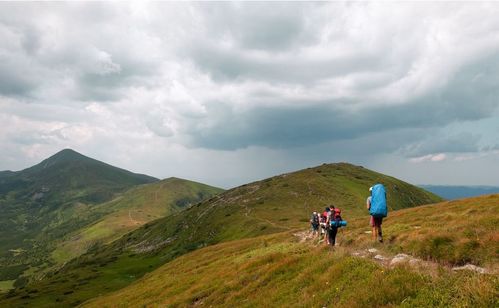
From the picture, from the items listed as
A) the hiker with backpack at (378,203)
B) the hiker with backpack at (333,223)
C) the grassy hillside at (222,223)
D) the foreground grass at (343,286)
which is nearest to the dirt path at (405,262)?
the foreground grass at (343,286)

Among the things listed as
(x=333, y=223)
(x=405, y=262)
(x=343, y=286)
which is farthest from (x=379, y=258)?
(x=333, y=223)

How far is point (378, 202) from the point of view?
76.7 ft

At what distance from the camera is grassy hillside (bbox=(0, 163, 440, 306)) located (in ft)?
379

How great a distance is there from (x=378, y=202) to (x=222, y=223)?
12191 centimetres

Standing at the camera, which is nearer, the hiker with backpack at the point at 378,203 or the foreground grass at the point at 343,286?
the foreground grass at the point at 343,286

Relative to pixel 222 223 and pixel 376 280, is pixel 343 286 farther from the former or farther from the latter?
pixel 222 223

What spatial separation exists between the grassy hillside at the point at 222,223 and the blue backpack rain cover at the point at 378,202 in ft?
252

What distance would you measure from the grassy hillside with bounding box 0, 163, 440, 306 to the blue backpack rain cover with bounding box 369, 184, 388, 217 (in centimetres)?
7671

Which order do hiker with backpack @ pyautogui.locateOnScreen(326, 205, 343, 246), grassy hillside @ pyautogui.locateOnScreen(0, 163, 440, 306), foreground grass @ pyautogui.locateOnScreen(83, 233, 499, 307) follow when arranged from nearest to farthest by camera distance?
foreground grass @ pyautogui.locateOnScreen(83, 233, 499, 307) < hiker with backpack @ pyautogui.locateOnScreen(326, 205, 343, 246) < grassy hillside @ pyautogui.locateOnScreen(0, 163, 440, 306)

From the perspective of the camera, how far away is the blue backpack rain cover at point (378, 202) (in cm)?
2322

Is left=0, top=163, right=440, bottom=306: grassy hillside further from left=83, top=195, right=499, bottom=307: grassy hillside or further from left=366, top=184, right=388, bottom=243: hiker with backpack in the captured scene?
left=83, top=195, right=499, bottom=307: grassy hillside

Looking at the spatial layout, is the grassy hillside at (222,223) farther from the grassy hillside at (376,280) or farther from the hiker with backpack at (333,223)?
the grassy hillside at (376,280)

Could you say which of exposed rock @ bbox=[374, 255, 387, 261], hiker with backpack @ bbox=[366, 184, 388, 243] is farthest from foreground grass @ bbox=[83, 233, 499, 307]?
A: hiker with backpack @ bbox=[366, 184, 388, 243]

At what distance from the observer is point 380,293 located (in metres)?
13.2
